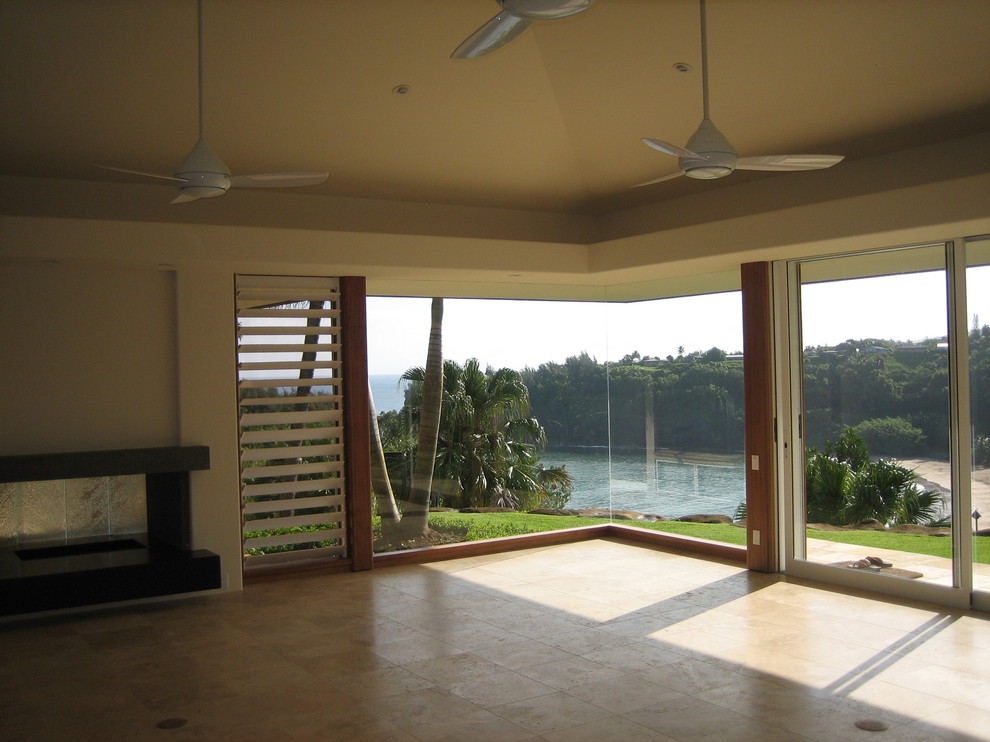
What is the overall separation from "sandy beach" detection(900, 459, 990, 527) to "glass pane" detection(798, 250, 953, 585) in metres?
0.01

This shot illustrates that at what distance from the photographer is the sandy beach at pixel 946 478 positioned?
20.4 ft

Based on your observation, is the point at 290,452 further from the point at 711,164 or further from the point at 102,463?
the point at 711,164

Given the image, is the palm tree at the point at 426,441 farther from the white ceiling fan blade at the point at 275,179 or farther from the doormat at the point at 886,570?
the white ceiling fan blade at the point at 275,179

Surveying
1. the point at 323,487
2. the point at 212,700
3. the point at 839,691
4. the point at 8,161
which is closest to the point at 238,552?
the point at 323,487

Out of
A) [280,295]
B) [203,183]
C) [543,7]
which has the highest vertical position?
[543,7]

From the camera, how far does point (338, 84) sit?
19.4ft

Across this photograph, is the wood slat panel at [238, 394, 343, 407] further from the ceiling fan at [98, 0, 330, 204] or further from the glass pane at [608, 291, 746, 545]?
the ceiling fan at [98, 0, 330, 204]

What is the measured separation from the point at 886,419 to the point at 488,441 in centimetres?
372

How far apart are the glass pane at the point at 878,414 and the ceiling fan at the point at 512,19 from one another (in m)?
4.33

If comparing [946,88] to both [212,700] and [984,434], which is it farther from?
[212,700]

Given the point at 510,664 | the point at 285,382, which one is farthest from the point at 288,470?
the point at 510,664

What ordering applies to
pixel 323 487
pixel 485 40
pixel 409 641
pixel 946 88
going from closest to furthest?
pixel 485 40 → pixel 946 88 → pixel 409 641 → pixel 323 487

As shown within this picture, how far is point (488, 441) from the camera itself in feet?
29.0

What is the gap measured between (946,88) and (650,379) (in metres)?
4.19
